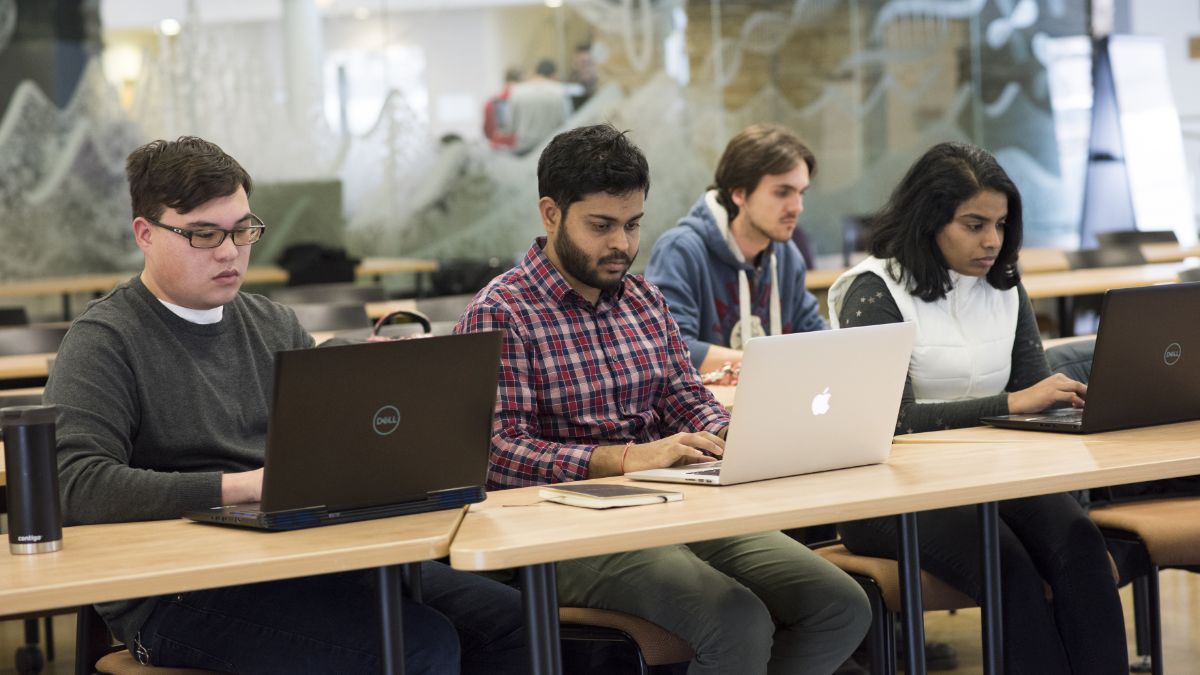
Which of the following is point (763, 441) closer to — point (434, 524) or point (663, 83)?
point (434, 524)

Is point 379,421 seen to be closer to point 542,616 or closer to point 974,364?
point 542,616

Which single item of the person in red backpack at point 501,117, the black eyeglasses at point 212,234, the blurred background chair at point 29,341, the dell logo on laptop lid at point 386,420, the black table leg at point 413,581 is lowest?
the black table leg at point 413,581

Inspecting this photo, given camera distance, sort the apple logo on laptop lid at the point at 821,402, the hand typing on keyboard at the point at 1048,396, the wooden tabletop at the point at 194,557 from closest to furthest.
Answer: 1. the wooden tabletop at the point at 194,557
2. the apple logo on laptop lid at the point at 821,402
3. the hand typing on keyboard at the point at 1048,396

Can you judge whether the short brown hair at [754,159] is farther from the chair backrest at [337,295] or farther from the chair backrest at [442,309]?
the chair backrest at [337,295]

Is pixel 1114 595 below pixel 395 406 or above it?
below

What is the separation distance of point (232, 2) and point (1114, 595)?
6170 mm

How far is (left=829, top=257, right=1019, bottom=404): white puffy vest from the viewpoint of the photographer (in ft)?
9.98

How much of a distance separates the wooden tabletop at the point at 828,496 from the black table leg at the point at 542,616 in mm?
62

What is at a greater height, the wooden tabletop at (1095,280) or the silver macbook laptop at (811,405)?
the silver macbook laptop at (811,405)

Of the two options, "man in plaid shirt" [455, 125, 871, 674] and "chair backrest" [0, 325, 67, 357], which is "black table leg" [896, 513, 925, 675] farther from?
"chair backrest" [0, 325, 67, 357]

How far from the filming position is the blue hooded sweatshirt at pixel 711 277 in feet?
13.3

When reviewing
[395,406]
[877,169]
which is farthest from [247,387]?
[877,169]

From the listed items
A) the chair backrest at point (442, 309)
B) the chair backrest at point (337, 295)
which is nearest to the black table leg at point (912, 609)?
the chair backrest at point (442, 309)

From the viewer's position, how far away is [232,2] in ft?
24.9
